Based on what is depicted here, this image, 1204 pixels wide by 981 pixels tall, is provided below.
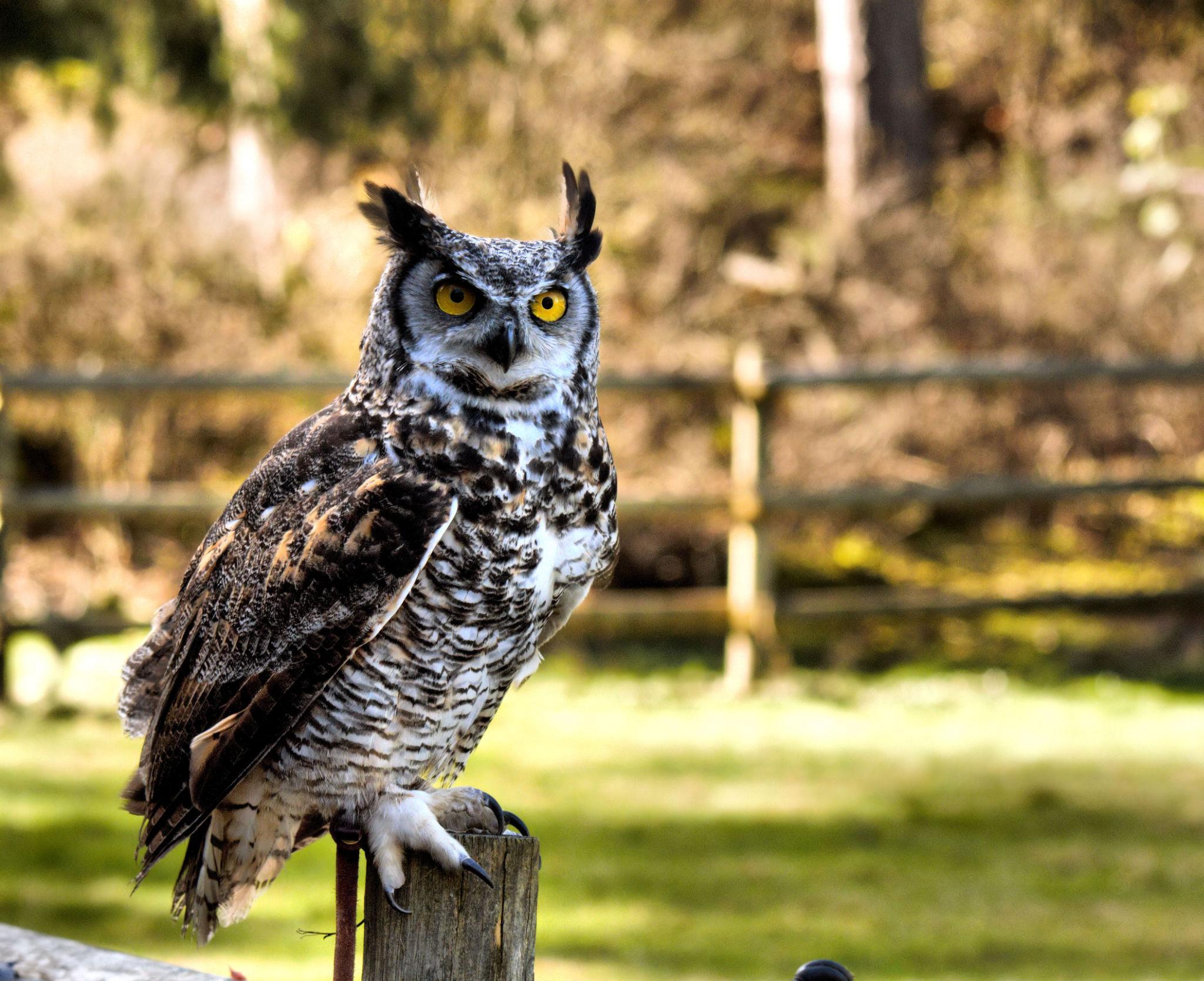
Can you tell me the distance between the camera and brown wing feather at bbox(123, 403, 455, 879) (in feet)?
5.80

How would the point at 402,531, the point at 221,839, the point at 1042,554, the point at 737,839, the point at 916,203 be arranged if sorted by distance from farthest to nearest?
the point at 916,203 → the point at 1042,554 → the point at 737,839 → the point at 221,839 → the point at 402,531

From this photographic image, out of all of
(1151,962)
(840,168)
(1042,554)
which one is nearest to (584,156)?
(840,168)

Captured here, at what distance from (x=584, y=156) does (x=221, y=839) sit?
698cm

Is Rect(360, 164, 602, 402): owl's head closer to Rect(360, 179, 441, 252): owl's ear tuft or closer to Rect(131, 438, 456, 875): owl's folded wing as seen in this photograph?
Rect(360, 179, 441, 252): owl's ear tuft

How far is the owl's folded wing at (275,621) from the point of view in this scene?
1.76 metres

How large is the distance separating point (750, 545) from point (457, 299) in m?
4.38

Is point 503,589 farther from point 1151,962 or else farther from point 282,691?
point 1151,962

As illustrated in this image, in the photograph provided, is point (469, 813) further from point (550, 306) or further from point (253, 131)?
point (253, 131)

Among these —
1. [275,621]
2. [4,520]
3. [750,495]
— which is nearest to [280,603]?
[275,621]

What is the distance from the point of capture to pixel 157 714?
1894mm

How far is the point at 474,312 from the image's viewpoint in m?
1.84

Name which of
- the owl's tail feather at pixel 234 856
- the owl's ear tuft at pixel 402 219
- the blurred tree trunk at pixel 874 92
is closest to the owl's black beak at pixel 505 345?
the owl's ear tuft at pixel 402 219

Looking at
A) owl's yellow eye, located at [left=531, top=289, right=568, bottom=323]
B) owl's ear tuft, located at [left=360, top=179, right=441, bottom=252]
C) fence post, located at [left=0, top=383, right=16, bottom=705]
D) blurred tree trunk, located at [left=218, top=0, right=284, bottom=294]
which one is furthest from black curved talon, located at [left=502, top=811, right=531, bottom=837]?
blurred tree trunk, located at [left=218, top=0, right=284, bottom=294]

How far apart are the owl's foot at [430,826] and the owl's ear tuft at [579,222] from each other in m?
0.69
